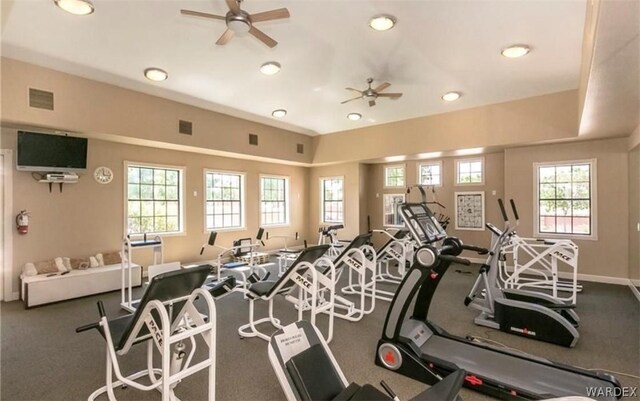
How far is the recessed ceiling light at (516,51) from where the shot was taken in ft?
12.7

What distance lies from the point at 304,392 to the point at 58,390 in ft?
7.05

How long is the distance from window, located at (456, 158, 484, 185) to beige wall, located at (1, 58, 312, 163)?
521 cm

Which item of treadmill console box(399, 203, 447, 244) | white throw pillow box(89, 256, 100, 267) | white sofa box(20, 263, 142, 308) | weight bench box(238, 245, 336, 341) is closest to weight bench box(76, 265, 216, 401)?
weight bench box(238, 245, 336, 341)

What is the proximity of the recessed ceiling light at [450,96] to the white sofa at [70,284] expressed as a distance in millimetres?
6422

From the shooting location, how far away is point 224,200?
25.9ft

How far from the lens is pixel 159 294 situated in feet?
6.15

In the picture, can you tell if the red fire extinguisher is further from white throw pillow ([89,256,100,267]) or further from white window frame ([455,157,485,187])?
white window frame ([455,157,485,187])

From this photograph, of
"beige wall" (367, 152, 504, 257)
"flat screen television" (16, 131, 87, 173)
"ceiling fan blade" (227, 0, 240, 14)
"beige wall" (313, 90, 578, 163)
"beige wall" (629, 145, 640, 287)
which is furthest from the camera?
"beige wall" (367, 152, 504, 257)

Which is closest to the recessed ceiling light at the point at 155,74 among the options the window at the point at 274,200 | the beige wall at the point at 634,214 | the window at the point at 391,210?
the window at the point at 274,200

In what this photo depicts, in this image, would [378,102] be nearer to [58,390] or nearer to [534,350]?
[534,350]

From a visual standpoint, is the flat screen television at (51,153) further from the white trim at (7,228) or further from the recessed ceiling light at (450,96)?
the recessed ceiling light at (450,96)

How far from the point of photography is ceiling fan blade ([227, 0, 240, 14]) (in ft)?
9.25

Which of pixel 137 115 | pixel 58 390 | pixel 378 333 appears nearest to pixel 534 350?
pixel 378 333

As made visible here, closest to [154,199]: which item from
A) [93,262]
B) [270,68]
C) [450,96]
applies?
[93,262]
